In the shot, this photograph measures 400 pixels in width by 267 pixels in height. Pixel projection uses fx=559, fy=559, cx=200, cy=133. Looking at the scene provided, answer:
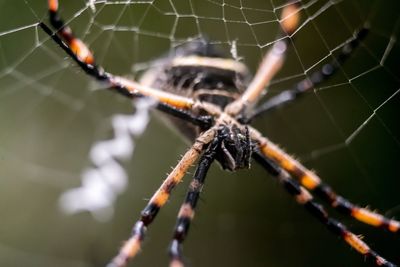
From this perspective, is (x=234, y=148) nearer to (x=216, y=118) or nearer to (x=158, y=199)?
(x=216, y=118)

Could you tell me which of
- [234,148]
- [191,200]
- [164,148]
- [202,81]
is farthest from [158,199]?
[164,148]

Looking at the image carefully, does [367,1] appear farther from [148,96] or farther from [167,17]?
[148,96]

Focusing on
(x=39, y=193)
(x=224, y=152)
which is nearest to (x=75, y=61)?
(x=224, y=152)

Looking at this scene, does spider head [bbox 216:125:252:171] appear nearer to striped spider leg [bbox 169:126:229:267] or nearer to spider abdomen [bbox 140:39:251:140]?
striped spider leg [bbox 169:126:229:267]

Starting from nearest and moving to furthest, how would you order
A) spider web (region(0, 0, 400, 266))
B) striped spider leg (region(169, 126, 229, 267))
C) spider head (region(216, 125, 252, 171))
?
striped spider leg (region(169, 126, 229, 267))
spider head (region(216, 125, 252, 171))
spider web (region(0, 0, 400, 266))

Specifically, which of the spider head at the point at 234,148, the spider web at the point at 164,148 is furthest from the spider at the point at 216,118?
the spider web at the point at 164,148

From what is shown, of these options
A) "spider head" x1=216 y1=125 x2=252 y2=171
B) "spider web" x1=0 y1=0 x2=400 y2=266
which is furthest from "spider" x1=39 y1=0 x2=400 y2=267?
"spider web" x1=0 y1=0 x2=400 y2=266
